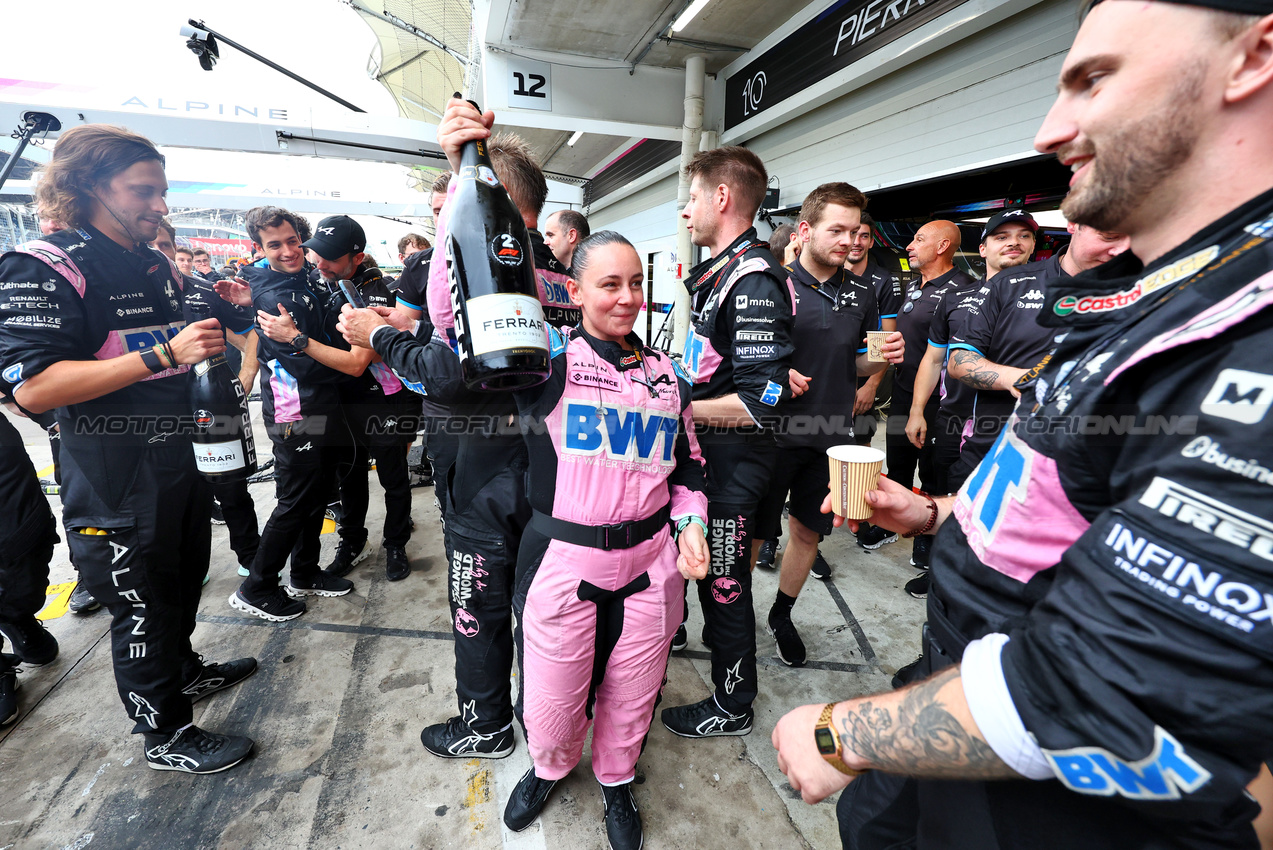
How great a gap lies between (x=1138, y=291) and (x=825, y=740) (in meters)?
0.83

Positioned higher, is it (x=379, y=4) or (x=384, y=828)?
(x=379, y=4)

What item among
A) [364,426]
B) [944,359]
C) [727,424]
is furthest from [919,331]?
[364,426]

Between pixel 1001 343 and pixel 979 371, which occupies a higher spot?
pixel 1001 343

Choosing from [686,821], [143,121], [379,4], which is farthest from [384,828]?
[379,4]

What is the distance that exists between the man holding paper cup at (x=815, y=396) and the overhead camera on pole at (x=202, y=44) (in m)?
7.77

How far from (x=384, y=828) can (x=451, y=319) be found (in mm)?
1877

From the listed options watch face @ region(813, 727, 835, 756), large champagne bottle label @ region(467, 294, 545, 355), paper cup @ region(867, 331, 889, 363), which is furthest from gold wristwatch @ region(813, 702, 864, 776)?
paper cup @ region(867, 331, 889, 363)

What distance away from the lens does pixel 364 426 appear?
3.47 meters

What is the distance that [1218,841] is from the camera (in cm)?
72

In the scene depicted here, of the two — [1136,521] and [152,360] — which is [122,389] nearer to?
[152,360]

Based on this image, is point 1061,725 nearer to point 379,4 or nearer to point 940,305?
point 940,305

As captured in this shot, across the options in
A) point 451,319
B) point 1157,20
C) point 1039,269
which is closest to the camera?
point 1157,20

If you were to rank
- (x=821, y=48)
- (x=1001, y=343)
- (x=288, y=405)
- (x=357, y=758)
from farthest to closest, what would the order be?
(x=821, y=48), (x=288, y=405), (x=1001, y=343), (x=357, y=758)

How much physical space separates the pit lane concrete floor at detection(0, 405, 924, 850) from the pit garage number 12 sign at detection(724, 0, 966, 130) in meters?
5.22
